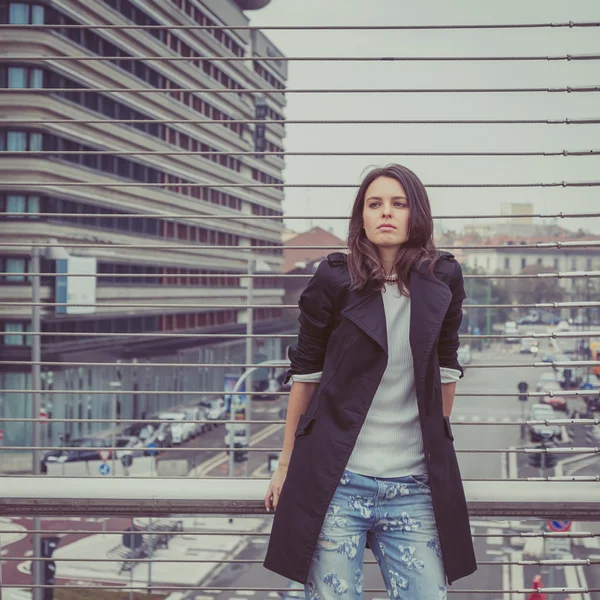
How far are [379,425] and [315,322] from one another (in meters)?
0.22

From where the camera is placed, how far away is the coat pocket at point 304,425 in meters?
1.70

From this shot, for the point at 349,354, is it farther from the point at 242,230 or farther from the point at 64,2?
the point at 242,230

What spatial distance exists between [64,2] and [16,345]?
29.0 ft

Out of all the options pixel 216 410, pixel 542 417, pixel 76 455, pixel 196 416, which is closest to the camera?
pixel 542 417

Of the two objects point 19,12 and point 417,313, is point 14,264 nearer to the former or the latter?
point 19,12

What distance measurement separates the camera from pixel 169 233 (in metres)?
30.5

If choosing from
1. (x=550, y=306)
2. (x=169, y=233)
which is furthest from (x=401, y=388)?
(x=169, y=233)

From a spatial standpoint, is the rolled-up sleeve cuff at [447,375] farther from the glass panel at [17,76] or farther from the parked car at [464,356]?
the glass panel at [17,76]

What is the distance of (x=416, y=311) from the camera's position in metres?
1.69

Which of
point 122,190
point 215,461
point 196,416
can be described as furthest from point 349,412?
point 196,416

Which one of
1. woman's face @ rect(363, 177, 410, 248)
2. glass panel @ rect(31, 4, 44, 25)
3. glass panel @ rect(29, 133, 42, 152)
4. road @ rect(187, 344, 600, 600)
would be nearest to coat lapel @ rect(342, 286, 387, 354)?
woman's face @ rect(363, 177, 410, 248)

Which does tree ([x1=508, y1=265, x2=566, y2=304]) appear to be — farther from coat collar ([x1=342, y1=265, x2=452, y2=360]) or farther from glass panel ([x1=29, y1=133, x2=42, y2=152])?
glass panel ([x1=29, y1=133, x2=42, y2=152])

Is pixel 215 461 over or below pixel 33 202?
below

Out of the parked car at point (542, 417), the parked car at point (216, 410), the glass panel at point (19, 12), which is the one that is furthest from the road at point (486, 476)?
the glass panel at point (19, 12)
